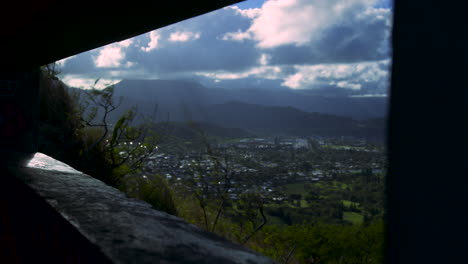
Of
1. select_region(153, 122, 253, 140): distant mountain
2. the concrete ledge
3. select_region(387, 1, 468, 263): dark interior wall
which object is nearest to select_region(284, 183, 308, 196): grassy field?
select_region(153, 122, 253, 140): distant mountain

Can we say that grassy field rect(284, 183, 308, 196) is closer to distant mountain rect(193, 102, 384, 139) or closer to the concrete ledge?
distant mountain rect(193, 102, 384, 139)

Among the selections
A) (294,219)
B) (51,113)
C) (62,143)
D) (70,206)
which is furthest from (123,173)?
(70,206)

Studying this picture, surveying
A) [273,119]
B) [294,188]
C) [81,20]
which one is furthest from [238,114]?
[81,20]

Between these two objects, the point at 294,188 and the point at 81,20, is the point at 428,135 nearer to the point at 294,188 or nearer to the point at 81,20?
the point at 81,20

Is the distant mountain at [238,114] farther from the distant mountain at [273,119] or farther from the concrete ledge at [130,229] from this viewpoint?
the concrete ledge at [130,229]

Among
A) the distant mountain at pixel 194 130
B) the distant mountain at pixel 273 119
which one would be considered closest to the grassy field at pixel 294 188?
the distant mountain at pixel 273 119

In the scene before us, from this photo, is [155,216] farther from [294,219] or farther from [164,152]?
[164,152]
